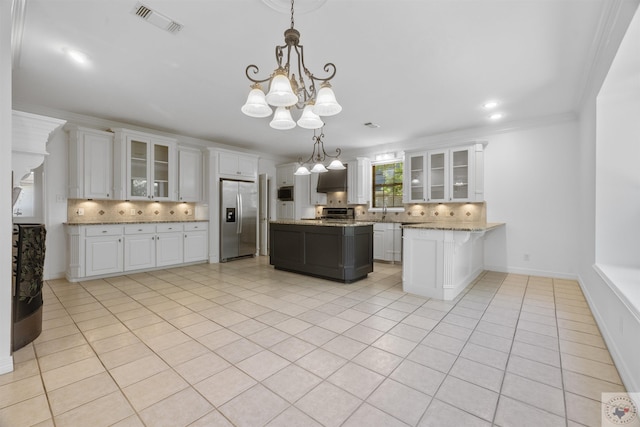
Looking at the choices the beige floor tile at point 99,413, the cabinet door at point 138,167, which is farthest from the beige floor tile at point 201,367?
the cabinet door at point 138,167

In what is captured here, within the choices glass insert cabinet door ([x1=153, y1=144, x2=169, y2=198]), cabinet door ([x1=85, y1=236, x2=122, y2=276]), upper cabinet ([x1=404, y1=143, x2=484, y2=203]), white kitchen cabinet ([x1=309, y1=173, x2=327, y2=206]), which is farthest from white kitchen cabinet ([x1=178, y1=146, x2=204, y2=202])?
upper cabinet ([x1=404, y1=143, x2=484, y2=203])

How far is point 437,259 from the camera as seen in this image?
359cm

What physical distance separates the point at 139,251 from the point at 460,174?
6024 millimetres

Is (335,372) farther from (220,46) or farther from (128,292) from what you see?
(128,292)

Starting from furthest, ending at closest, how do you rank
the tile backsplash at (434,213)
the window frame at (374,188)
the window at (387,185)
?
1. the window at (387,185)
2. the window frame at (374,188)
3. the tile backsplash at (434,213)

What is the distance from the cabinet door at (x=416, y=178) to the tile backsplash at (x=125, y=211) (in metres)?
4.70

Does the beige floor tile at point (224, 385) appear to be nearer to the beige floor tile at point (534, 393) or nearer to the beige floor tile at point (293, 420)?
the beige floor tile at point (293, 420)

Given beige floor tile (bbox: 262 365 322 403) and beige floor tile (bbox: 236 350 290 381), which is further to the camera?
beige floor tile (bbox: 236 350 290 381)

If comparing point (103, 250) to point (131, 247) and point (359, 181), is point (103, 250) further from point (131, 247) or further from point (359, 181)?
point (359, 181)

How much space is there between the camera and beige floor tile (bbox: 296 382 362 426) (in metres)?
1.54

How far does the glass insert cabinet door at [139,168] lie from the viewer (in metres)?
4.98

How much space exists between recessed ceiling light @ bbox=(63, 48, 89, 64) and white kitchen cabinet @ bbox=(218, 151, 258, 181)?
121 inches

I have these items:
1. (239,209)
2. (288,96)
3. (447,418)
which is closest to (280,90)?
(288,96)

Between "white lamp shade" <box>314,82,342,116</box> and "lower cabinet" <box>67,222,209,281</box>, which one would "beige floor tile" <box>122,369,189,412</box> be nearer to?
"white lamp shade" <box>314,82,342,116</box>
